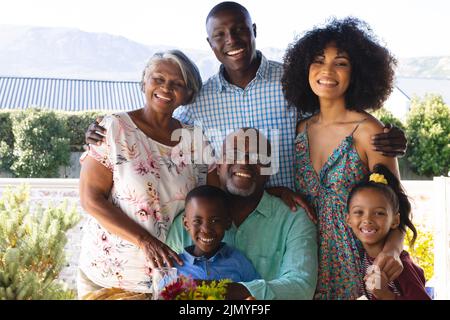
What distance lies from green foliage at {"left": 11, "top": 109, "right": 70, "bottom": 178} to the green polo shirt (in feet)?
24.7

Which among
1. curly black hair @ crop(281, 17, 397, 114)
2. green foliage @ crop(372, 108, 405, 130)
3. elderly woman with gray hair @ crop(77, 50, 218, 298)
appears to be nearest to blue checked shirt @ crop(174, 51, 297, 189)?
curly black hair @ crop(281, 17, 397, 114)

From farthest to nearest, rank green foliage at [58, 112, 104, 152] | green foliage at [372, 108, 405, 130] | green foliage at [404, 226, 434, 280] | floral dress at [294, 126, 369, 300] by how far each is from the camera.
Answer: green foliage at [58, 112, 104, 152], green foliage at [372, 108, 405, 130], green foliage at [404, 226, 434, 280], floral dress at [294, 126, 369, 300]

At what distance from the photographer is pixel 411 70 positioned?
962 cm

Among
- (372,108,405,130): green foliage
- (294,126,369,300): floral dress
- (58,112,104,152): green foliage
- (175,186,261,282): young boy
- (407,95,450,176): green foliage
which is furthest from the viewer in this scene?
(407,95,450,176): green foliage

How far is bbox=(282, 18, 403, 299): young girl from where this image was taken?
2.14m

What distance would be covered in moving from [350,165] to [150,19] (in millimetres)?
10731

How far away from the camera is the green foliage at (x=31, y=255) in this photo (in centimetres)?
219

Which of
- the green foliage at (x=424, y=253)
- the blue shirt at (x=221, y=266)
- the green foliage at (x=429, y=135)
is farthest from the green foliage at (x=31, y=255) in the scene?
the green foliage at (x=429, y=135)

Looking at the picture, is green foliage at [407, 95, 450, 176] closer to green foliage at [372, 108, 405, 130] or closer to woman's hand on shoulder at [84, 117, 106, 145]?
green foliage at [372, 108, 405, 130]

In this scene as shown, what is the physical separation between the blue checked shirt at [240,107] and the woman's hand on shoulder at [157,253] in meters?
0.51

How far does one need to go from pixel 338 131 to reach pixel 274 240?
431mm

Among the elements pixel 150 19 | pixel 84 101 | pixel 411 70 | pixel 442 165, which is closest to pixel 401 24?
pixel 411 70

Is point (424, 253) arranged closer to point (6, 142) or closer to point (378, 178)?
point (378, 178)

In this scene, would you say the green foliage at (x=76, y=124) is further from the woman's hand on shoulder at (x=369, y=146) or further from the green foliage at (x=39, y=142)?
the woman's hand on shoulder at (x=369, y=146)
